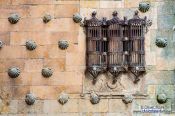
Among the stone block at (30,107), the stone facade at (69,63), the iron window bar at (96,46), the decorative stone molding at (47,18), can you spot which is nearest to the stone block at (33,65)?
the stone facade at (69,63)

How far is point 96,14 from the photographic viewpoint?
8969 mm

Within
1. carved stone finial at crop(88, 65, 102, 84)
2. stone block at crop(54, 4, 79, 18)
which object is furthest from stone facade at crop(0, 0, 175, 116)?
carved stone finial at crop(88, 65, 102, 84)

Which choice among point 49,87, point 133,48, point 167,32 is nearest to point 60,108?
point 49,87

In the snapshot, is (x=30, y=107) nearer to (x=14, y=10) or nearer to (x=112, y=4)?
(x=14, y=10)

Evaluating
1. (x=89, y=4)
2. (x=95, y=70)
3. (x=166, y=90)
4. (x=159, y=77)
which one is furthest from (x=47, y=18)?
(x=166, y=90)

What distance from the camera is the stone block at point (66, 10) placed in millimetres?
9047

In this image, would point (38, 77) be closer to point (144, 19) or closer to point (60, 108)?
point (60, 108)

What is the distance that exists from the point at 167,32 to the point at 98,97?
1.62 m

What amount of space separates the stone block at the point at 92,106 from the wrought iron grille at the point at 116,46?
404mm

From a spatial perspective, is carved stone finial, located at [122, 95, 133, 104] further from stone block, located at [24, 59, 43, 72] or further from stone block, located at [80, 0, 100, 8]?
stone block, located at [80, 0, 100, 8]

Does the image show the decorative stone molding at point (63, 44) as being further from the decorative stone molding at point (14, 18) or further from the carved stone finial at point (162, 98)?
the carved stone finial at point (162, 98)

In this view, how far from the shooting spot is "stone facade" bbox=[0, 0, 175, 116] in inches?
340

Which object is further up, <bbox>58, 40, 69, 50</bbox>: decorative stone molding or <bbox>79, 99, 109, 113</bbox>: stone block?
<bbox>58, 40, 69, 50</bbox>: decorative stone molding

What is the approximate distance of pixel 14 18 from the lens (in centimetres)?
909
